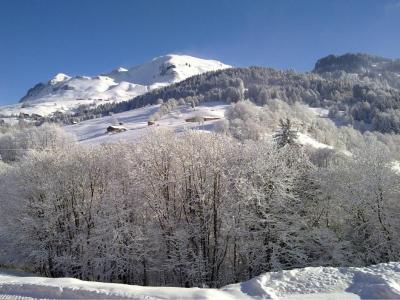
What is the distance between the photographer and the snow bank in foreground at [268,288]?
13.5 m

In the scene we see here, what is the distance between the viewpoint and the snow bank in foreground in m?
13.5

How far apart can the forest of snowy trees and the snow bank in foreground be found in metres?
14.4

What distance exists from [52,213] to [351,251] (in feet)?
83.2

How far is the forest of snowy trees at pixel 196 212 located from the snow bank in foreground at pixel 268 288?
14387mm

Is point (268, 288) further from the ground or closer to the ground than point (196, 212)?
further from the ground

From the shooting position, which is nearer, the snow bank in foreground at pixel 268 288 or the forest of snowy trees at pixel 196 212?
the snow bank in foreground at pixel 268 288

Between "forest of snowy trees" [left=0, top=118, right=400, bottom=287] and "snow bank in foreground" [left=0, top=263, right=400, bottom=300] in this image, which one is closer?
"snow bank in foreground" [left=0, top=263, right=400, bottom=300]

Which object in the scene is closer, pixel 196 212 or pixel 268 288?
pixel 268 288

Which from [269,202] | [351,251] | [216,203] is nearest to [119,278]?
[216,203]

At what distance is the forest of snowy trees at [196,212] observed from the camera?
30.9m

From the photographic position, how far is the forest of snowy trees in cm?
3094

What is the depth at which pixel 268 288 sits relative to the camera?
14.1m

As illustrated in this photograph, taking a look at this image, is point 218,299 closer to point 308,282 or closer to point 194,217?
point 308,282

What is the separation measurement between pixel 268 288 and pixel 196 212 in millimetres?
18730
